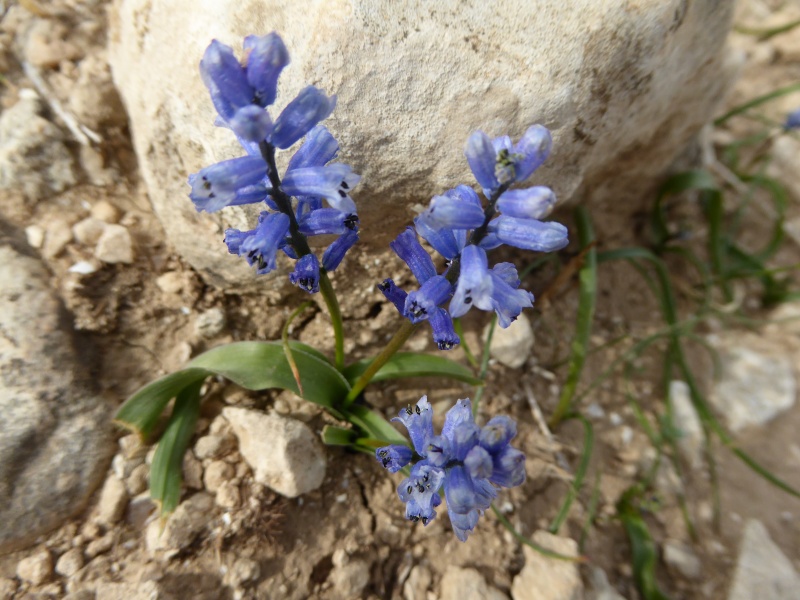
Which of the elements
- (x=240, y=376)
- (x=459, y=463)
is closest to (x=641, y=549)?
(x=459, y=463)

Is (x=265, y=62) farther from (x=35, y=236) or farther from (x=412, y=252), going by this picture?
(x=35, y=236)

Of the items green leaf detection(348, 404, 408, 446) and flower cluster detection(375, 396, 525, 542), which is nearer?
flower cluster detection(375, 396, 525, 542)

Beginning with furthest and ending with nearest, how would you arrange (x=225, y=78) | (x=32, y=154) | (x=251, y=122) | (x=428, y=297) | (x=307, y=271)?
1. (x=32, y=154)
2. (x=307, y=271)
3. (x=428, y=297)
4. (x=225, y=78)
5. (x=251, y=122)

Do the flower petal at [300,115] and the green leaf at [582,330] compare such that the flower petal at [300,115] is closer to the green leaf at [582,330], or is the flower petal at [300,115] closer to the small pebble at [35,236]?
Result: the small pebble at [35,236]

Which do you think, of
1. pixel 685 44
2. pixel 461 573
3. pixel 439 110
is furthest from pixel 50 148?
pixel 685 44

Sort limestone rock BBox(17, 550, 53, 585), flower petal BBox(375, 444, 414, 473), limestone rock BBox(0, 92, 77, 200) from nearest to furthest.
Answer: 1. flower petal BBox(375, 444, 414, 473)
2. limestone rock BBox(17, 550, 53, 585)
3. limestone rock BBox(0, 92, 77, 200)

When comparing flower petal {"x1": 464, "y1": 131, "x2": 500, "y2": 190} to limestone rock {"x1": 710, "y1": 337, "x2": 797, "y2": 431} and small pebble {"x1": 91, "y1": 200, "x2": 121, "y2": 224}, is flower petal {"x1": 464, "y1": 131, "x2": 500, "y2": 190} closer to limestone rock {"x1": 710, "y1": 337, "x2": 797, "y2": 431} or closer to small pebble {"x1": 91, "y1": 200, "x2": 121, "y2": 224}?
small pebble {"x1": 91, "y1": 200, "x2": 121, "y2": 224}

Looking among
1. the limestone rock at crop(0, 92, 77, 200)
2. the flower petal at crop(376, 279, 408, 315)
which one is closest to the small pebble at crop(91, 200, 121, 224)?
the limestone rock at crop(0, 92, 77, 200)
